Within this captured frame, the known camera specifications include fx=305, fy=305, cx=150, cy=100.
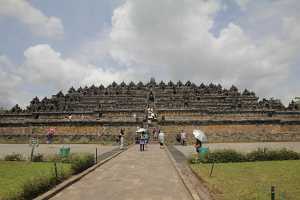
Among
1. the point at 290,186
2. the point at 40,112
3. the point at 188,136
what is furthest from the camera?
the point at 40,112

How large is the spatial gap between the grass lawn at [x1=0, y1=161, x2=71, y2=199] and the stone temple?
1816 cm

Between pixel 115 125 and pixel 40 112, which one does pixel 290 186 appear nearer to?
pixel 115 125

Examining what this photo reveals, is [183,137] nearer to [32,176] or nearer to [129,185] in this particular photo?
[129,185]

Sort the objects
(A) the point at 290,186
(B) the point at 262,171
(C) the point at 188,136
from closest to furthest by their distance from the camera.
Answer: (A) the point at 290,186, (B) the point at 262,171, (C) the point at 188,136

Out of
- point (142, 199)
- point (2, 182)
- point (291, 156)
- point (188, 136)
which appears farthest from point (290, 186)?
point (188, 136)

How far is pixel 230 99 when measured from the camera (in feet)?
157

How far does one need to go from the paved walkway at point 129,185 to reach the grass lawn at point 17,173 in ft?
4.09

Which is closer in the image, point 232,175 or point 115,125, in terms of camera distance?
point 232,175

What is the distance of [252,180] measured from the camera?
10.7m

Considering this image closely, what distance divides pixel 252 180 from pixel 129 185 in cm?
431

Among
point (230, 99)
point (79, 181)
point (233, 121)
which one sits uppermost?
point (230, 99)

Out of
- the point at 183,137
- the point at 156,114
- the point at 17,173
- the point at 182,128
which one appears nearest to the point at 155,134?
the point at 182,128

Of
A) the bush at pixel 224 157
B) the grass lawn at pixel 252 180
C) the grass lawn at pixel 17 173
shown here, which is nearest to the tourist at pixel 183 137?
the bush at pixel 224 157

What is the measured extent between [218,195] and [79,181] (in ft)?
17.3
